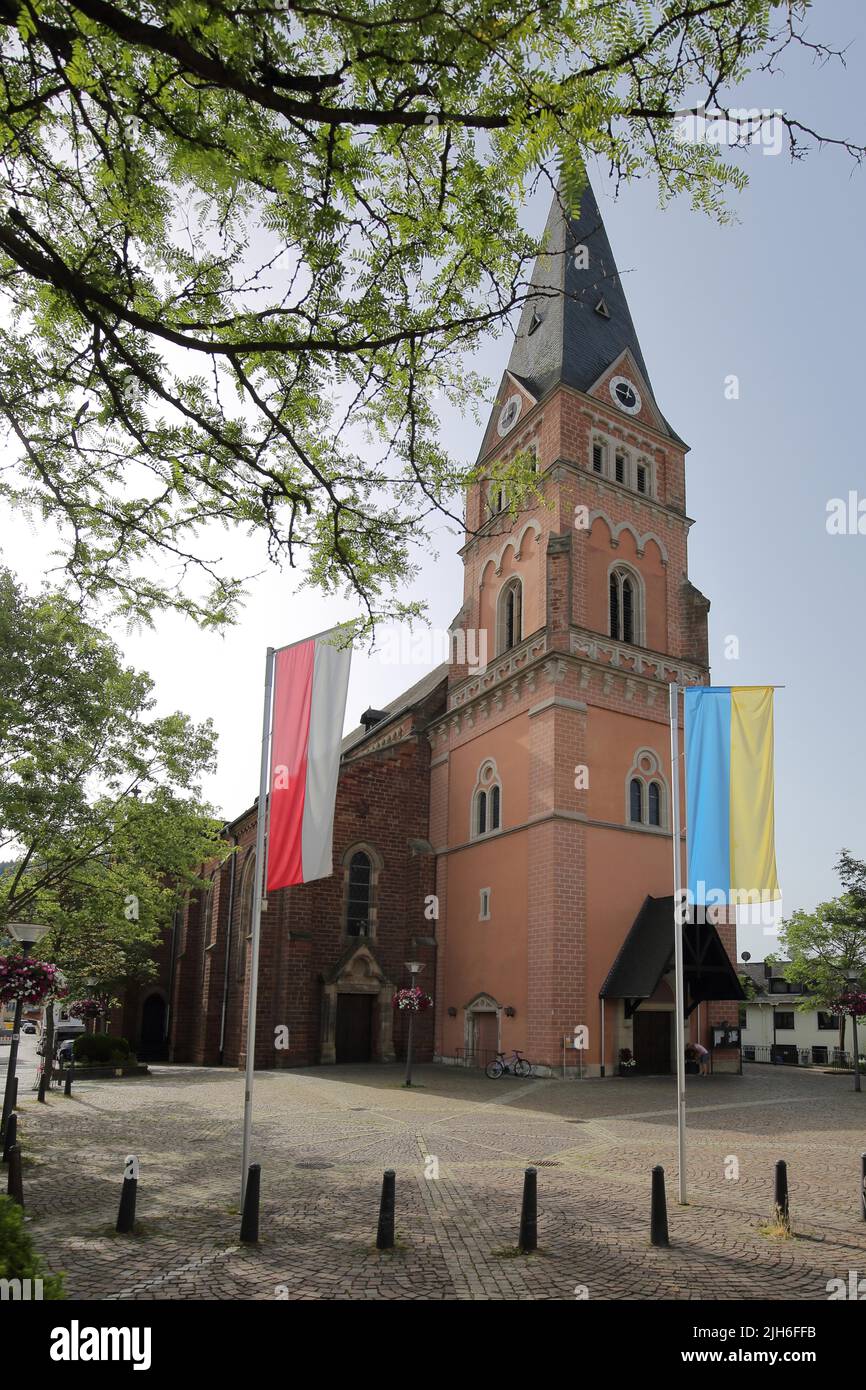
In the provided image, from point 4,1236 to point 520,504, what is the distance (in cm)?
757

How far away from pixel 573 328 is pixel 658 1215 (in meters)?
30.4

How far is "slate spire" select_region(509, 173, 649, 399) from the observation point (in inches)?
1223

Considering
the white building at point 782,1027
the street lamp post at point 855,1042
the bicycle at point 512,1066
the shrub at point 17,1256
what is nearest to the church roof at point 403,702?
the bicycle at point 512,1066

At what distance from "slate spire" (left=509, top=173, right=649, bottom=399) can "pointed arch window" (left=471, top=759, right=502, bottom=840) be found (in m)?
12.8

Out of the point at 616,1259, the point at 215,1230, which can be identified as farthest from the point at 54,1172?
the point at 616,1259

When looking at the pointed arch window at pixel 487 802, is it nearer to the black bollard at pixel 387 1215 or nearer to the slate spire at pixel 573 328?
the slate spire at pixel 573 328

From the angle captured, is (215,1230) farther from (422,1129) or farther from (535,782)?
(535,782)

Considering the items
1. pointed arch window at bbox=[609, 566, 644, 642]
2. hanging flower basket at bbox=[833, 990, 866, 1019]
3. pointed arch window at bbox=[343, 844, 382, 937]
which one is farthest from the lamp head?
hanging flower basket at bbox=[833, 990, 866, 1019]

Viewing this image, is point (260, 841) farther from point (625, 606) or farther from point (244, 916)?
point (244, 916)

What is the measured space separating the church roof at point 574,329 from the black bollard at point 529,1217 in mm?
26562

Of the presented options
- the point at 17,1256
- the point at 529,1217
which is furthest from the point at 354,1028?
the point at 17,1256

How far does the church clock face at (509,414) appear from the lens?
32.5 meters
